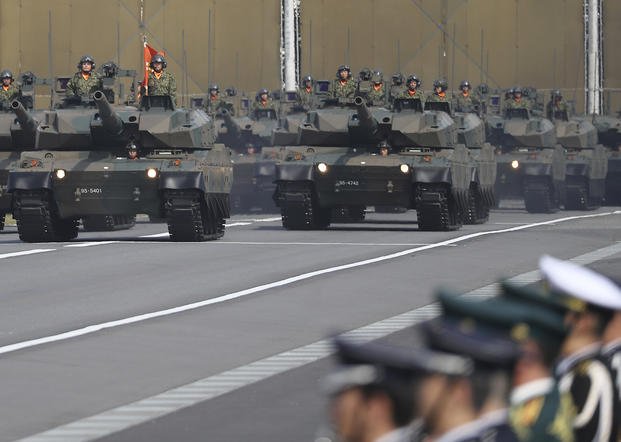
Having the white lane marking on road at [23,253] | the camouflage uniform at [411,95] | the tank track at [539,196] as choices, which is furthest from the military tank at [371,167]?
the tank track at [539,196]

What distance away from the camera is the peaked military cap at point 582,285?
4.46 meters

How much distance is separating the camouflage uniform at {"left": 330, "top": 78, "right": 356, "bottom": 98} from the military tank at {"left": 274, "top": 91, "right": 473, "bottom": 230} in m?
0.67

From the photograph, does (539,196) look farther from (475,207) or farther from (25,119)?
(25,119)

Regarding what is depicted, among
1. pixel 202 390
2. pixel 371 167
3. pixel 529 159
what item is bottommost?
pixel 202 390

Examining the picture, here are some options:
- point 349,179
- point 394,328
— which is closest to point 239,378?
point 394,328

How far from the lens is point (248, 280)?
22.7 metres

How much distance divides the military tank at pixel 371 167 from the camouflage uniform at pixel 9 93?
19.0ft

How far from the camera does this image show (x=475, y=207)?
4012cm

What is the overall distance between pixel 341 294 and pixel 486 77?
144 feet

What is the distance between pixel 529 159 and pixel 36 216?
20781 mm

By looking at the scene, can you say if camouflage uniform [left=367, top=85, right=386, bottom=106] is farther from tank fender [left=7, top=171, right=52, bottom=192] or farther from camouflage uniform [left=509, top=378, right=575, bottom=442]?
camouflage uniform [left=509, top=378, right=575, bottom=442]

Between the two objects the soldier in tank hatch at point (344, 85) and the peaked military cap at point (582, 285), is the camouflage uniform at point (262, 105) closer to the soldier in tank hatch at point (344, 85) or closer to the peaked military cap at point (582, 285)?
Answer: the soldier in tank hatch at point (344, 85)

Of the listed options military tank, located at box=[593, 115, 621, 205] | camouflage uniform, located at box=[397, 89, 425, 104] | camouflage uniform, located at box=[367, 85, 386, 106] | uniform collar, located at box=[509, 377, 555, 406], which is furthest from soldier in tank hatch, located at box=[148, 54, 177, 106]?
uniform collar, located at box=[509, 377, 555, 406]

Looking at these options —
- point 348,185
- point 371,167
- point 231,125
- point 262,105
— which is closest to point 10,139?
point 348,185
